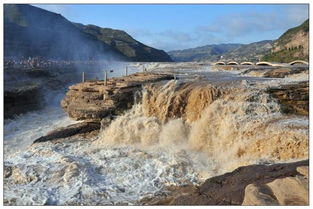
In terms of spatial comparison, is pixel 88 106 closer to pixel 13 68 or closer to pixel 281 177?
pixel 281 177

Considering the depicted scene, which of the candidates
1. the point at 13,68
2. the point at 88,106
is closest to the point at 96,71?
the point at 13,68

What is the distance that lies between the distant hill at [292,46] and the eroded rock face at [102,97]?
4816 centimetres

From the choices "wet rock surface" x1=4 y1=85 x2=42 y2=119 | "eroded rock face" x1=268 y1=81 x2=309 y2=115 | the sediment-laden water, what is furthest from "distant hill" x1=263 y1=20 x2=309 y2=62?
the sediment-laden water

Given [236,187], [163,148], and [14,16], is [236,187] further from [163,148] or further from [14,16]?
[14,16]

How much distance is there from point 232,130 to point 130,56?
5787 centimetres

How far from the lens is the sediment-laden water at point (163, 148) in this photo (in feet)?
28.6

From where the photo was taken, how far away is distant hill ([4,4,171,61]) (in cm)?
5841

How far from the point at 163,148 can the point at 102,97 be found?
343 cm

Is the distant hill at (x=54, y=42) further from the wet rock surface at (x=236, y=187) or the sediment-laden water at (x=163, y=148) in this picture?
the wet rock surface at (x=236, y=187)

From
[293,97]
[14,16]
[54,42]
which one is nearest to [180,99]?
[293,97]

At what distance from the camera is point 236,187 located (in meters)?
7.00

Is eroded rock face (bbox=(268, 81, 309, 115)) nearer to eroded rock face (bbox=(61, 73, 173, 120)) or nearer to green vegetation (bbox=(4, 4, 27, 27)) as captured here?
eroded rock face (bbox=(61, 73, 173, 120))

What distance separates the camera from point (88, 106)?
1413 cm

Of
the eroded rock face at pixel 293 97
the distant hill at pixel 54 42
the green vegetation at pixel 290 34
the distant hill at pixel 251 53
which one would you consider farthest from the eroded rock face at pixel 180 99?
the distant hill at pixel 251 53
